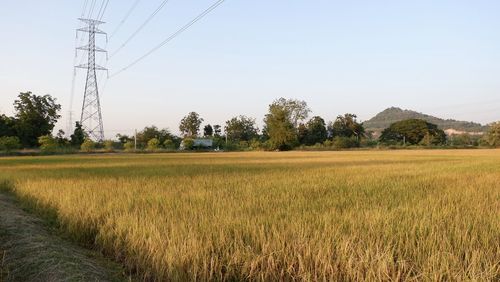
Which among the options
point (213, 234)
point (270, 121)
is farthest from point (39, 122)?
point (213, 234)

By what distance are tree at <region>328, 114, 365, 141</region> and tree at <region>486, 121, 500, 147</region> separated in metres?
30.3

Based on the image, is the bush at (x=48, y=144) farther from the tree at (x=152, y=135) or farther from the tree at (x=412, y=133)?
the tree at (x=412, y=133)

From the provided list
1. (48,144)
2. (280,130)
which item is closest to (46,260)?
(48,144)

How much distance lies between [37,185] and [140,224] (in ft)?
26.3

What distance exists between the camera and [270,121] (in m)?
82.8

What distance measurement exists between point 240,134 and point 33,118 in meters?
50.1

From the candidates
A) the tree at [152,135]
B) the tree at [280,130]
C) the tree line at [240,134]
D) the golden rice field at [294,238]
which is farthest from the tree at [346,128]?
the golden rice field at [294,238]

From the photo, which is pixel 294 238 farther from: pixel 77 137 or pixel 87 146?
pixel 77 137

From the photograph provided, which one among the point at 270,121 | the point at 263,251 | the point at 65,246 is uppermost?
the point at 270,121

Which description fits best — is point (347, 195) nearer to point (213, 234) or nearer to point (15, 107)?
point (213, 234)

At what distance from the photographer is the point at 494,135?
75.4 meters

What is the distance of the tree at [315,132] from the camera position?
90062 millimetres

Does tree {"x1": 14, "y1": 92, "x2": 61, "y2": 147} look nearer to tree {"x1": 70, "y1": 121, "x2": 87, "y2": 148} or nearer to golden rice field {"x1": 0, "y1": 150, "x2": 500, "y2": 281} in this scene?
tree {"x1": 70, "y1": 121, "x2": 87, "y2": 148}

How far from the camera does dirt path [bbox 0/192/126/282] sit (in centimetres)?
417
